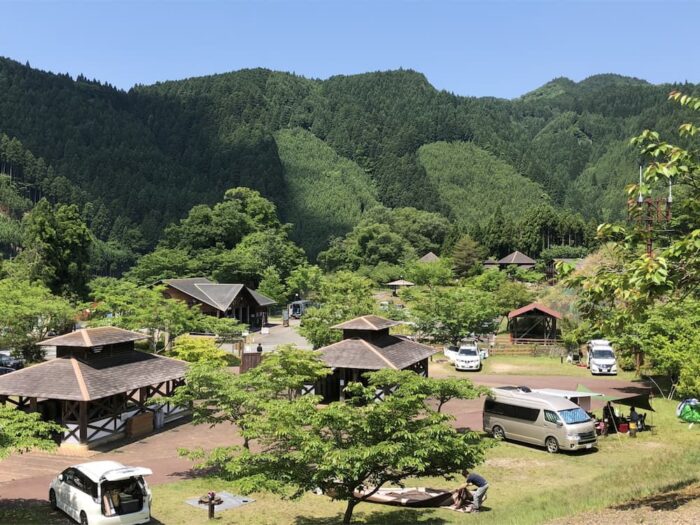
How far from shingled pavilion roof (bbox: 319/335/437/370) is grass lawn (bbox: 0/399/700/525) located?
7664 millimetres

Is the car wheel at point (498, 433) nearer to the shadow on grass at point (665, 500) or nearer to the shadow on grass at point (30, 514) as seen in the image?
the shadow on grass at point (665, 500)

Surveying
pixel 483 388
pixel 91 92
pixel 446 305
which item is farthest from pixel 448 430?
pixel 91 92

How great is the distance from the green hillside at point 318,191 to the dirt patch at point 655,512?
11499 cm

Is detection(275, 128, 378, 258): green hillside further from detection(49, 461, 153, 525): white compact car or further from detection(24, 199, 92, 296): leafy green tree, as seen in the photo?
detection(49, 461, 153, 525): white compact car

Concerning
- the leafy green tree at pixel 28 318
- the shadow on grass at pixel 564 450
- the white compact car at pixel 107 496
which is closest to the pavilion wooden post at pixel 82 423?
the white compact car at pixel 107 496

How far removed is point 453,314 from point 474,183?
455 feet

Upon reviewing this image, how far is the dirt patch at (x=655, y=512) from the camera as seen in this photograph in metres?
10.2

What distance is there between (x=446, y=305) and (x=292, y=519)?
96.6 feet

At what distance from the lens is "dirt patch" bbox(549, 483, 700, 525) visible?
33.6 feet

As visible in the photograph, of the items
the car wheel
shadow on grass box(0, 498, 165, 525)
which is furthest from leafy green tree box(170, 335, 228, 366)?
the car wheel

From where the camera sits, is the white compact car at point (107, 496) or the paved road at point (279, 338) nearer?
the white compact car at point (107, 496)

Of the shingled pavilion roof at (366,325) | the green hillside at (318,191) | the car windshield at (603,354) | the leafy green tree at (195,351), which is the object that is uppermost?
the green hillside at (318,191)

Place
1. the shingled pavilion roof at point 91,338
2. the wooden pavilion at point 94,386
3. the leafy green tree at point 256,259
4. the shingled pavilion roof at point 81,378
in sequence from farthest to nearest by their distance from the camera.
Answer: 1. the leafy green tree at point 256,259
2. the shingled pavilion roof at point 91,338
3. the wooden pavilion at point 94,386
4. the shingled pavilion roof at point 81,378

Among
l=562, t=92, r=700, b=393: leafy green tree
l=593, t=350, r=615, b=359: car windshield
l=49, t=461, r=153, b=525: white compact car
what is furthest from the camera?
l=593, t=350, r=615, b=359: car windshield
